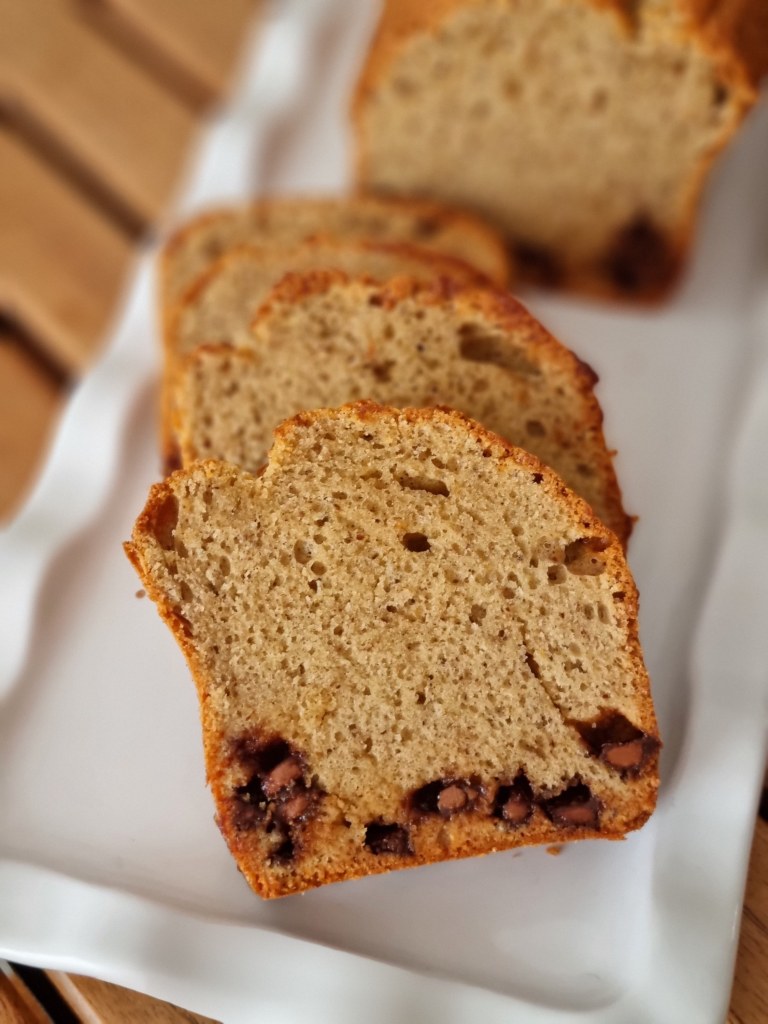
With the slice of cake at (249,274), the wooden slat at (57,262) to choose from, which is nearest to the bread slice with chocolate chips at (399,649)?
the slice of cake at (249,274)

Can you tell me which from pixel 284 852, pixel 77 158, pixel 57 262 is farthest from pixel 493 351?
pixel 77 158

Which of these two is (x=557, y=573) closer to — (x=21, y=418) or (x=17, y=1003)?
(x=17, y=1003)

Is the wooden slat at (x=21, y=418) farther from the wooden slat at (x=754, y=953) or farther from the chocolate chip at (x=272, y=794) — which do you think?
the wooden slat at (x=754, y=953)

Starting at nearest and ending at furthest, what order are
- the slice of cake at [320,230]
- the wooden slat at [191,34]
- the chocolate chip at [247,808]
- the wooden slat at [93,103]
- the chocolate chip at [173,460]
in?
the chocolate chip at [247,808] < the chocolate chip at [173,460] < the slice of cake at [320,230] < the wooden slat at [93,103] < the wooden slat at [191,34]

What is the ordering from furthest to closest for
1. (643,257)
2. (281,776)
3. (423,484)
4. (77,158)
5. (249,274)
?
(77,158) → (643,257) → (249,274) → (423,484) → (281,776)

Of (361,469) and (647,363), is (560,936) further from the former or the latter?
(647,363)
